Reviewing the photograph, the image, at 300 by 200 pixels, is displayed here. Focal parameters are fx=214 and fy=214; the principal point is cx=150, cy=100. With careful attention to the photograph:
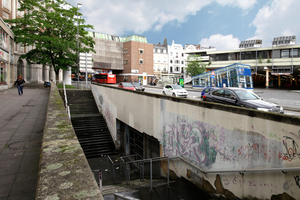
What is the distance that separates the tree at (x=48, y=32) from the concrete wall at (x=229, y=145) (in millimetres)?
22488

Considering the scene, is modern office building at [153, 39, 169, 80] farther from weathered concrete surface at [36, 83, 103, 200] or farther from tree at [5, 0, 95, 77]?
weathered concrete surface at [36, 83, 103, 200]

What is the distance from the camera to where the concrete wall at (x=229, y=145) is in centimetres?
468

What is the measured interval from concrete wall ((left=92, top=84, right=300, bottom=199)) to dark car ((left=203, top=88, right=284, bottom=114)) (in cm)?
346

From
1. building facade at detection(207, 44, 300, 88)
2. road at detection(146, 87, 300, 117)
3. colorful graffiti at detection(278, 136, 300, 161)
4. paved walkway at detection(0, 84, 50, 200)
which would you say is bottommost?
paved walkway at detection(0, 84, 50, 200)

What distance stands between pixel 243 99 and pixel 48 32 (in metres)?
28.2

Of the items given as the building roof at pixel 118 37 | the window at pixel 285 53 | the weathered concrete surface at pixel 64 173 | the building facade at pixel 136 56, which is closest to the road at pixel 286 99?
the weathered concrete surface at pixel 64 173

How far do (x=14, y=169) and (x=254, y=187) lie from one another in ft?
17.9

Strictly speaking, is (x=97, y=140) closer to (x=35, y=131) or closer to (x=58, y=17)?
(x=35, y=131)

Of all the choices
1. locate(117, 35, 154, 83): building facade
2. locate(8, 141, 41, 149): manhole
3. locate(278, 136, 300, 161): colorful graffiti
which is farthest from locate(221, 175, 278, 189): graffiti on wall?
locate(117, 35, 154, 83): building facade

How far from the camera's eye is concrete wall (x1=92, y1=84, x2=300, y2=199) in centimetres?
468

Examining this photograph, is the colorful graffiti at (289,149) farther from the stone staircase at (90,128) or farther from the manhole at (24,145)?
the stone staircase at (90,128)

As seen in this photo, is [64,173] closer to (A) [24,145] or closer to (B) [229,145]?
(A) [24,145]

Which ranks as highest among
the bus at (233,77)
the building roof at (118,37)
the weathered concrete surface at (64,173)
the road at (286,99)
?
the building roof at (118,37)

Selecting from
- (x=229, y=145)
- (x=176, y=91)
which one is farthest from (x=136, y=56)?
(x=229, y=145)
